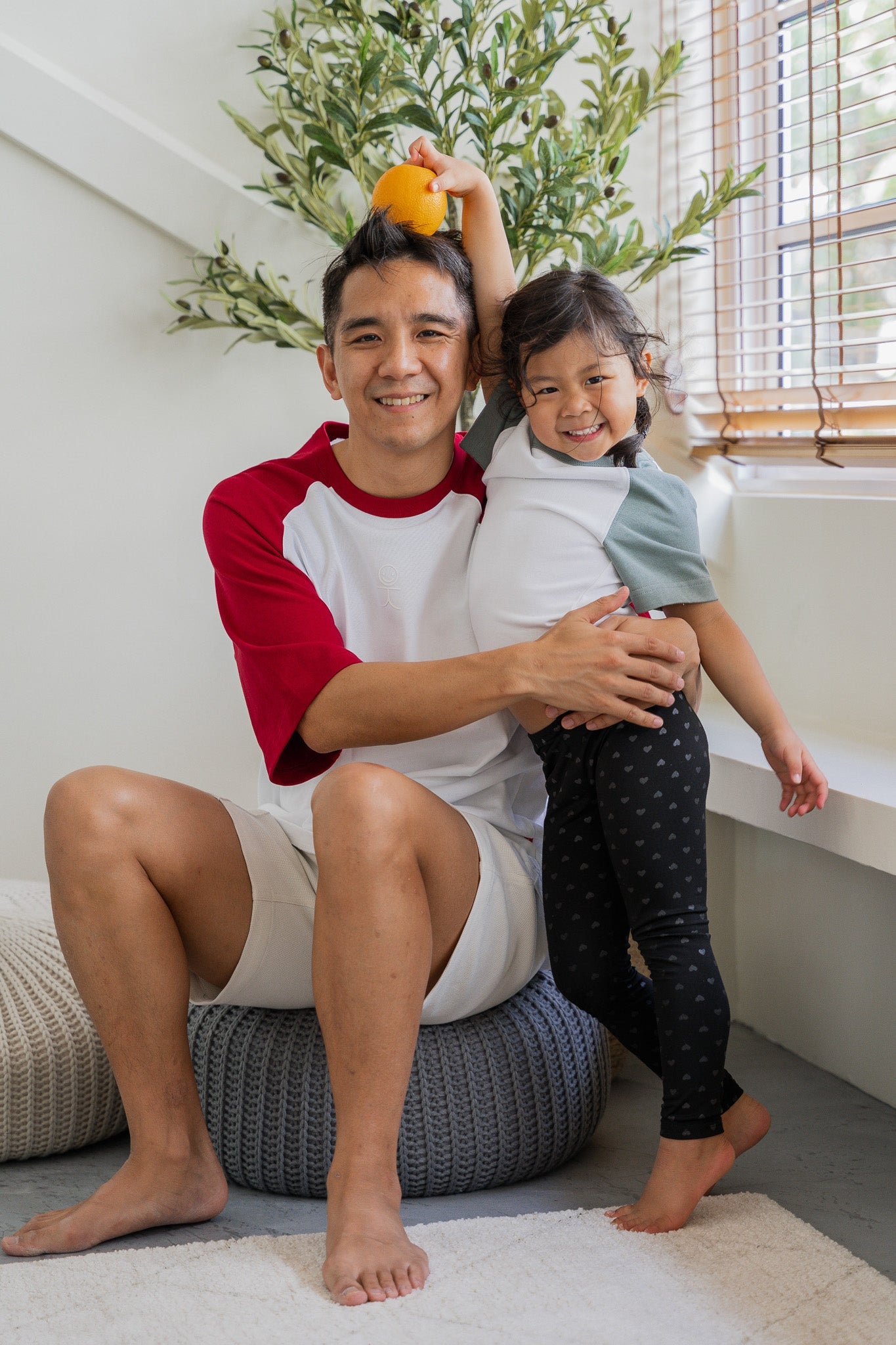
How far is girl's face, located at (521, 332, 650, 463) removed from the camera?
1458 mm

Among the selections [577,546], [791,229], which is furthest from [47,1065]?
[791,229]

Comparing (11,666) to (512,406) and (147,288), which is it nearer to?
(147,288)

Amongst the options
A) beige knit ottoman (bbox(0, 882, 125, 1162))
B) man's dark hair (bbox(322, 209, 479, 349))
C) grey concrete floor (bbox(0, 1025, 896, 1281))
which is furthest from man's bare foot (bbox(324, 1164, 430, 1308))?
man's dark hair (bbox(322, 209, 479, 349))

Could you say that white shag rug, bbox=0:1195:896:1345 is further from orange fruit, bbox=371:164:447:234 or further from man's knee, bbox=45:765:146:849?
orange fruit, bbox=371:164:447:234

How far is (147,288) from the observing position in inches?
84.1

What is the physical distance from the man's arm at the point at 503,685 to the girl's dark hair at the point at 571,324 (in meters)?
0.28

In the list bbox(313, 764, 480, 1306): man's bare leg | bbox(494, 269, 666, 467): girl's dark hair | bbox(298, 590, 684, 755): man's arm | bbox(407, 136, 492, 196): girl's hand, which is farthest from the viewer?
bbox(407, 136, 492, 196): girl's hand

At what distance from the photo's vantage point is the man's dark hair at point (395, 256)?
1545 mm

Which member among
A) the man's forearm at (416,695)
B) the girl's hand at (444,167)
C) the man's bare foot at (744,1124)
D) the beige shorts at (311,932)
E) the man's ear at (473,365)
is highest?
the girl's hand at (444,167)

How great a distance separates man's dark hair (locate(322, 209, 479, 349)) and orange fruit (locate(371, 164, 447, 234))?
0.03 ft

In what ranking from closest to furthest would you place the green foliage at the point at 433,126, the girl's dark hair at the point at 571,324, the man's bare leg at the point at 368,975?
1. the man's bare leg at the point at 368,975
2. the girl's dark hair at the point at 571,324
3. the green foliage at the point at 433,126

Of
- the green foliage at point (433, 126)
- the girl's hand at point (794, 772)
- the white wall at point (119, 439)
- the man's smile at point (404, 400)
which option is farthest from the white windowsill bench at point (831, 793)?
the white wall at point (119, 439)

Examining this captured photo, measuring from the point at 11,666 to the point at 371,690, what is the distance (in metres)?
1.02

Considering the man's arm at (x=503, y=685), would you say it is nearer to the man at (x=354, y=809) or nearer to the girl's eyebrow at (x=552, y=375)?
the man at (x=354, y=809)
